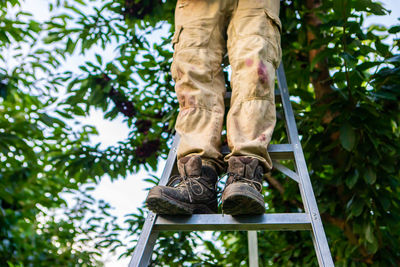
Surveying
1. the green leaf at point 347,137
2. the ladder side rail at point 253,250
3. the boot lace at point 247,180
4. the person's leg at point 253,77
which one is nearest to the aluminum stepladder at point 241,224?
the boot lace at point 247,180

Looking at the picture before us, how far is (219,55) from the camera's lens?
1.84 metres

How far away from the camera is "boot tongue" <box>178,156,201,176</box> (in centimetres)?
152

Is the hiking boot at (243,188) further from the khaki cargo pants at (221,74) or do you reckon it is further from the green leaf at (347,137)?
the green leaf at (347,137)

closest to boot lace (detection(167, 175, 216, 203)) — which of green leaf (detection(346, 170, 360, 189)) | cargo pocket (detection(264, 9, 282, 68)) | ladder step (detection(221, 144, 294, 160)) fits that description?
ladder step (detection(221, 144, 294, 160))

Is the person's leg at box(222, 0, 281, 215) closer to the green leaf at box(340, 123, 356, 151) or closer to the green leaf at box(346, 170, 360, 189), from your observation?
the green leaf at box(340, 123, 356, 151)

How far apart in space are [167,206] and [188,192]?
113mm

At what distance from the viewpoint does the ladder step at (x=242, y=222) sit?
138 cm

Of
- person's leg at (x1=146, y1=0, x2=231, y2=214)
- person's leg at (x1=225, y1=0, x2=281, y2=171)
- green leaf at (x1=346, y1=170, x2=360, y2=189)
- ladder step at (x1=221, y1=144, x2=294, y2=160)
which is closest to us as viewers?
person's leg at (x1=146, y1=0, x2=231, y2=214)

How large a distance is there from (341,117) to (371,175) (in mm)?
377

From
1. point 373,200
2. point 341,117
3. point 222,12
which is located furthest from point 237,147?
point 373,200

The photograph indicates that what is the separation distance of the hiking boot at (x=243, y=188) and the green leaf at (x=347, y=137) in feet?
3.51

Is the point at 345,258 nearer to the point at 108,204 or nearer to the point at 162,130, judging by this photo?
the point at 162,130

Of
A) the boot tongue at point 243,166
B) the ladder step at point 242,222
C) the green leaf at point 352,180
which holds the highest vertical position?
the green leaf at point 352,180

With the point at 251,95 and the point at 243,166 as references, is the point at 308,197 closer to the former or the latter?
the point at 243,166
